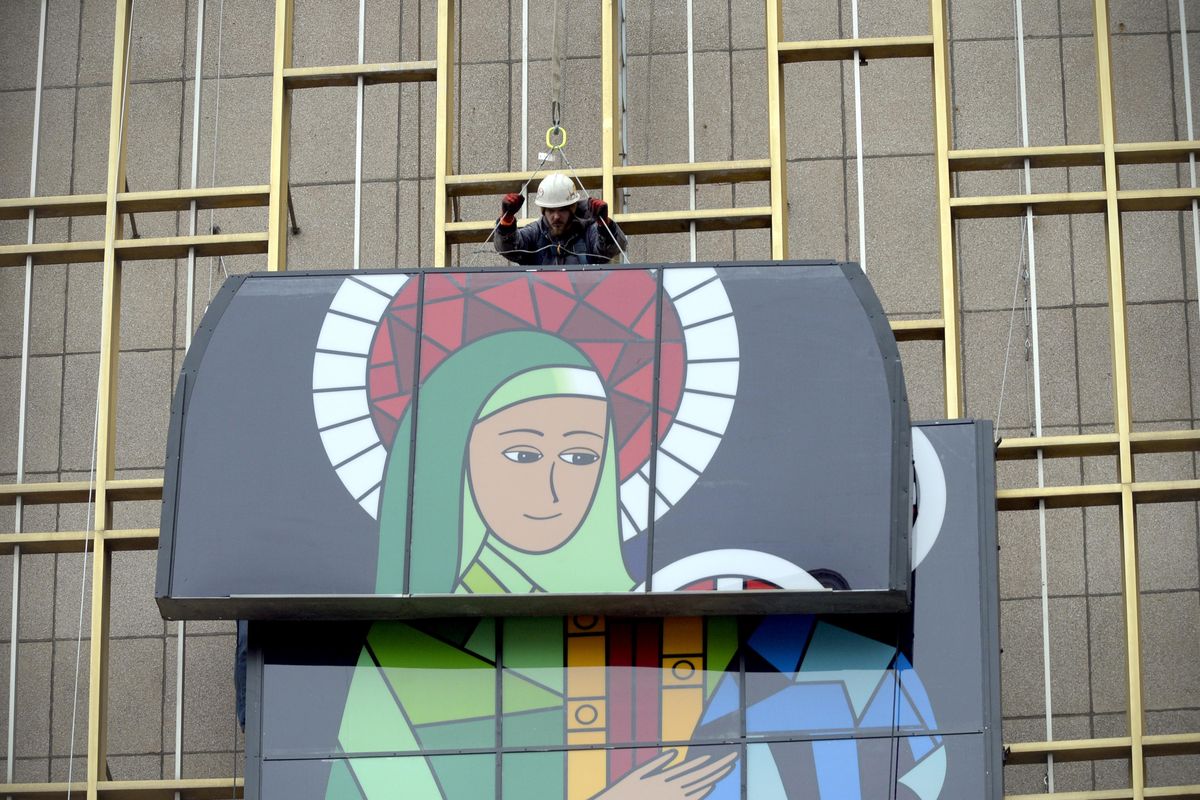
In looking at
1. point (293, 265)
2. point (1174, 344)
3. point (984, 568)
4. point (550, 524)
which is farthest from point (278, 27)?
point (1174, 344)

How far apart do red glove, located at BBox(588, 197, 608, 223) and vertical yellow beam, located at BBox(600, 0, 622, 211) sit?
699 millimetres

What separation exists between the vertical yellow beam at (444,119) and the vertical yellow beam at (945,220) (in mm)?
3592

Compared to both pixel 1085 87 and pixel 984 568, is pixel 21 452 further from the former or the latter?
pixel 1085 87

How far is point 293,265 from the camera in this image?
19.3 metres

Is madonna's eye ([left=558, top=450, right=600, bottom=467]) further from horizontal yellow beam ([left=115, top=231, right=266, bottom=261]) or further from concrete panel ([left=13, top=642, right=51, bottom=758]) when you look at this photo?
concrete panel ([left=13, top=642, right=51, bottom=758])

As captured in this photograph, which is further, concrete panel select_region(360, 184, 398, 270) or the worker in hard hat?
concrete panel select_region(360, 184, 398, 270)

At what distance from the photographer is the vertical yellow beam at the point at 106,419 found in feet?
49.4

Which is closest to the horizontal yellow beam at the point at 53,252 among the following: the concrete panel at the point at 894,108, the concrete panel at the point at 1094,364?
the concrete panel at the point at 894,108

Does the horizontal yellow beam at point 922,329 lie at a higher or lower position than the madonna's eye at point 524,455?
higher

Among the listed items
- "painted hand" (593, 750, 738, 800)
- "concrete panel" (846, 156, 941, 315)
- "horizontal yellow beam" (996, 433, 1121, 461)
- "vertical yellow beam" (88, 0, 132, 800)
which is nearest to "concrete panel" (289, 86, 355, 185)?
"vertical yellow beam" (88, 0, 132, 800)

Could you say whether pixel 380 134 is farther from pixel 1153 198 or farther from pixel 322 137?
pixel 1153 198

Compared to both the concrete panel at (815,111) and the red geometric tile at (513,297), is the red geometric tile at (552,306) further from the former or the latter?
the concrete panel at (815,111)

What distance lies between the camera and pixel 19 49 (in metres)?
20.0

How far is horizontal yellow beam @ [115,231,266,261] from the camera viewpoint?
15672 millimetres
